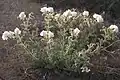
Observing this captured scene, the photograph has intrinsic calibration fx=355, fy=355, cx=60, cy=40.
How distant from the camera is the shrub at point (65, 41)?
342 cm

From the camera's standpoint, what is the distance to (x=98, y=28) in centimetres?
397

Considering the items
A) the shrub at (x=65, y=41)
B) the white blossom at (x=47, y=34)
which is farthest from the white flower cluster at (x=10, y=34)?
the white blossom at (x=47, y=34)

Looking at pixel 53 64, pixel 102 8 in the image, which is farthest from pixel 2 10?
pixel 53 64

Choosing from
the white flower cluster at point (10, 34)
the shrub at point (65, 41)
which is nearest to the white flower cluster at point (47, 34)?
the shrub at point (65, 41)

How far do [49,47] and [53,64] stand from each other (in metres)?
0.18

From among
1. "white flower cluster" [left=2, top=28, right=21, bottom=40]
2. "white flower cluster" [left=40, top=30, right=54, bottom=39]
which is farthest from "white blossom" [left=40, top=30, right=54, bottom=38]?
"white flower cluster" [left=2, top=28, right=21, bottom=40]

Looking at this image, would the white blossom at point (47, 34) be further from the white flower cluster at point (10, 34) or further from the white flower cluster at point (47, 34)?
the white flower cluster at point (10, 34)

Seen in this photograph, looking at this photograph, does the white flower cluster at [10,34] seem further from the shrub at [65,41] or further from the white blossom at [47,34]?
the white blossom at [47,34]

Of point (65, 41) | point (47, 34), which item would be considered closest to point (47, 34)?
point (47, 34)

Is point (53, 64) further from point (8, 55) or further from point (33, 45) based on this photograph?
point (8, 55)

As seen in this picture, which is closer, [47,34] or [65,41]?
[47,34]

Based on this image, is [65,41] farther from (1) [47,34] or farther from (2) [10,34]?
(2) [10,34]

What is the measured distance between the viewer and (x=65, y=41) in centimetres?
363

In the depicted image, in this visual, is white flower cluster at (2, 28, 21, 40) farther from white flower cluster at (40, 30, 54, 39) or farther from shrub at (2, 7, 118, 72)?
white flower cluster at (40, 30, 54, 39)
